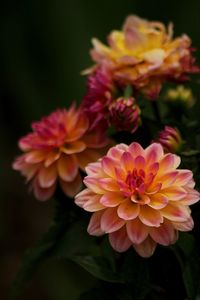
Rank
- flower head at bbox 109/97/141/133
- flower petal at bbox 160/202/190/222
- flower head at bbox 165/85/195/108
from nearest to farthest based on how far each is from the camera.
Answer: flower petal at bbox 160/202/190/222 → flower head at bbox 109/97/141/133 → flower head at bbox 165/85/195/108

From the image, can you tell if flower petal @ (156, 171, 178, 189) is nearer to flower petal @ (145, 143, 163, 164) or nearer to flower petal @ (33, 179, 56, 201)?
flower petal @ (145, 143, 163, 164)

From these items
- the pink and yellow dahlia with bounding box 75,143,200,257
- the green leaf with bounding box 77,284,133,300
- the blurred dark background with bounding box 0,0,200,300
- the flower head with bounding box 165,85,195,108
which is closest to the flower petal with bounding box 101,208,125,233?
the pink and yellow dahlia with bounding box 75,143,200,257

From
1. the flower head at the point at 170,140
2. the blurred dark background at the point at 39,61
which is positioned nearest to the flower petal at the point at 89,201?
the flower head at the point at 170,140

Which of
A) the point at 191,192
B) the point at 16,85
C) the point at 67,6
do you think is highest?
the point at 191,192

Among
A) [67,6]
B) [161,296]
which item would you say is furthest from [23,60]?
[161,296]

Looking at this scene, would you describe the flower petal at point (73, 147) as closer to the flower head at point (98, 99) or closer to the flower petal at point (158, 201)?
the flower head at point (98, 99)

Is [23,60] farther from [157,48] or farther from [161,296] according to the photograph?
[161,296]

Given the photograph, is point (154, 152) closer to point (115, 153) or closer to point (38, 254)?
point (115, 153)
